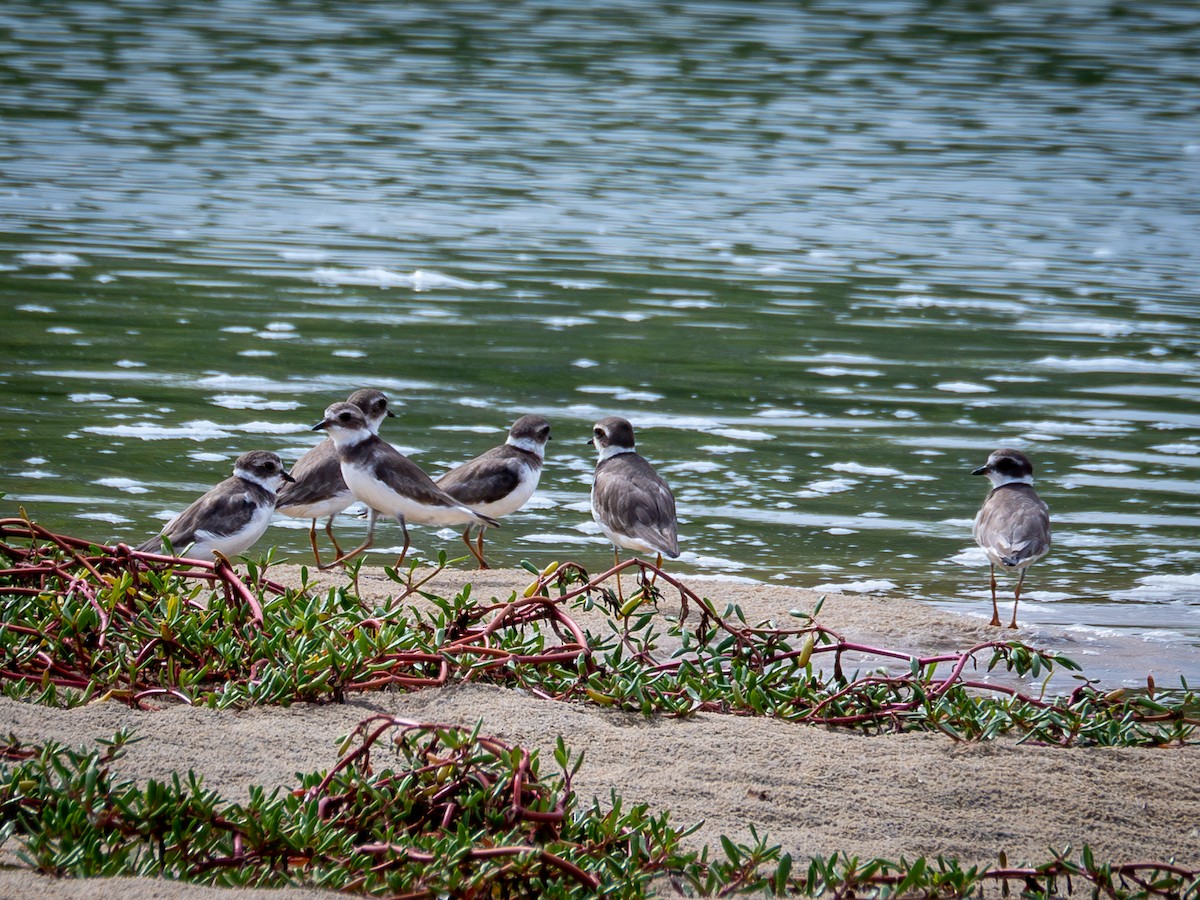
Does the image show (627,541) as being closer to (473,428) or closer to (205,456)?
(473,428)

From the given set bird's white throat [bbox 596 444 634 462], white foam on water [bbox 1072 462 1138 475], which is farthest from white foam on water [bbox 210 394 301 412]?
white foam on water [bbox 1072 462 1138 475]

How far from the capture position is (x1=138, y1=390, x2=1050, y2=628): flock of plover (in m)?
8.43

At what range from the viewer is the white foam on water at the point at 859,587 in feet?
30.8

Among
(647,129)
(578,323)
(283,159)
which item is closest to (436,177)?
(283,159)

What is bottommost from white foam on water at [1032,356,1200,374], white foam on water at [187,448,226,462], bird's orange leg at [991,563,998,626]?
bird's orange leg at [991,563,998,626]

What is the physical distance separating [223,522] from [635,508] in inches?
88.7

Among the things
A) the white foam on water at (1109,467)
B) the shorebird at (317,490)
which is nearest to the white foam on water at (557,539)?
the shorebird at (317,490)

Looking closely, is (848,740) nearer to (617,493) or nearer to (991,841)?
(991,841)

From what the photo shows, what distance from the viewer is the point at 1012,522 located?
903 cm

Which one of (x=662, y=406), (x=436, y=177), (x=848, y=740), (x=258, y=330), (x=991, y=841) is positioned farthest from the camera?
(x=436, y=177)

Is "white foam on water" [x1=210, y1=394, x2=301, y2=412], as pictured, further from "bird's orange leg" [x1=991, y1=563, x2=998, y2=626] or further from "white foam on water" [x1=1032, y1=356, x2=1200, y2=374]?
"white foam on water" [x1=1032, y1=356, x2=1200, y2=374]

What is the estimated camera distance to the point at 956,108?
32969 millimetres

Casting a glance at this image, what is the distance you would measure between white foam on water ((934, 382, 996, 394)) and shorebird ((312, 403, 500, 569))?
20.5ft

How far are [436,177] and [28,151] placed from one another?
21.6 ft
